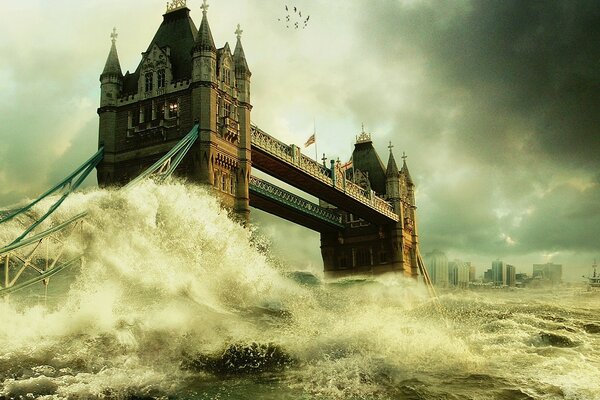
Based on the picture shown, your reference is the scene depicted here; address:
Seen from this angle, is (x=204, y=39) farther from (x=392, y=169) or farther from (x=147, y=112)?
(x=392, y=169)

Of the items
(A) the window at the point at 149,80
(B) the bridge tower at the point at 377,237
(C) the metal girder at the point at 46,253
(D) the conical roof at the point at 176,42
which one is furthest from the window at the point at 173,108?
(B) the bridge tower at the point at 377,237

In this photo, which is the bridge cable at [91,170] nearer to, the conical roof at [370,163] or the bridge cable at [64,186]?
the bridge cable at [64,186]

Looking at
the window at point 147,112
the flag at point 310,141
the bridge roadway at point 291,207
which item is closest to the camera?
the window at point 147,112

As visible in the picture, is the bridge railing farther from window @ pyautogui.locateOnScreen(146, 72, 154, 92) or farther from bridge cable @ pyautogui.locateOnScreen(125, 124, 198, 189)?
window @ pyautogui.locateOnScreen(146, 72, 154, 92)

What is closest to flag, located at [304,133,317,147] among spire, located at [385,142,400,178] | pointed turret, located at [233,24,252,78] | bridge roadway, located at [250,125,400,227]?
bridge roadway, located at [250,125,400,227]

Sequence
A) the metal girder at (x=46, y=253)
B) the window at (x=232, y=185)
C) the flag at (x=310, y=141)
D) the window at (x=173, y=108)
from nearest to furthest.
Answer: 1. the metal girder at (x=46, y=253)
2. the window at (x=173, y=108)
3. the window at (x=232, y=185)
4. the flag at (x=310, y=141)

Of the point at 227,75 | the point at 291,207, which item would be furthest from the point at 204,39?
the point at 291,207
